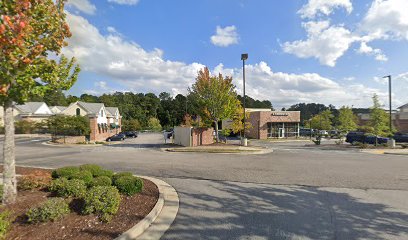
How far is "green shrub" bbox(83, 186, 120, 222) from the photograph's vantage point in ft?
17.0

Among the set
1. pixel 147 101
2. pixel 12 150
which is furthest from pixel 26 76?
pixel 147 101

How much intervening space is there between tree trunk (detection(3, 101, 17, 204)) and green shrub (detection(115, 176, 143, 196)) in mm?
2261

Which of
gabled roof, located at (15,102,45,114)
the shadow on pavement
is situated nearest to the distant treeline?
gabled roof, located at (15,102,45,114)

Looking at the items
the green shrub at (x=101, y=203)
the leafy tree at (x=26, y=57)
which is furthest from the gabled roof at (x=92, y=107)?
the green shrub at (x=101, y=203)

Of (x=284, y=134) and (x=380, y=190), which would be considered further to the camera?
(x=284, y=134)

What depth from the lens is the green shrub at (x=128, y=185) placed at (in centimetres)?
661

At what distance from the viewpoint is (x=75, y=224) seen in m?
4.85

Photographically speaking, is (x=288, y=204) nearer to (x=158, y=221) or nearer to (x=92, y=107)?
(x=158, y=221)

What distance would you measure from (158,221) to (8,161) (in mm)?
3721

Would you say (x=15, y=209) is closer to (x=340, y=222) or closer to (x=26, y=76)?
(x=26, y=76)

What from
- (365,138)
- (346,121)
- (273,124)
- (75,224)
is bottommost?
(75,224)

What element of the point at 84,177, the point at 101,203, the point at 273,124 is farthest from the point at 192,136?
the point at 273,124

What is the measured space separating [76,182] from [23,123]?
2045 inches

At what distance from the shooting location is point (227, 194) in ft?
25.1
